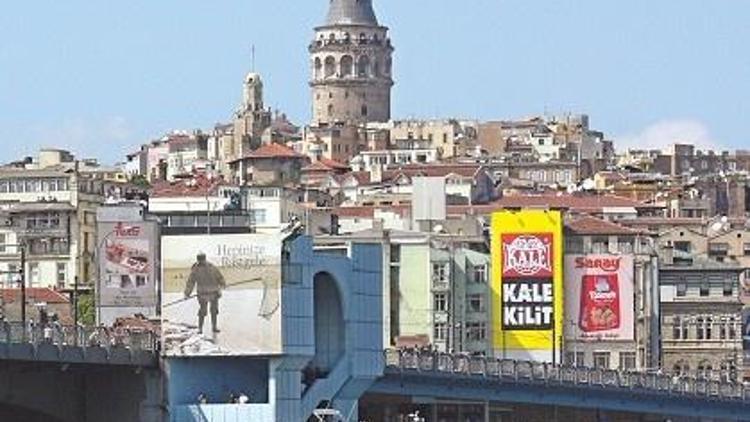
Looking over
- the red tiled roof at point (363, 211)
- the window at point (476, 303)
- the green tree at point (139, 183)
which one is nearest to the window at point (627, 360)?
the window at point (476, 303)

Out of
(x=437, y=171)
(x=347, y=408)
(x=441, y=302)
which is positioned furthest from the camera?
(x=437, y=171)

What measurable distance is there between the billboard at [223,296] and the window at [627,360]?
58994mm

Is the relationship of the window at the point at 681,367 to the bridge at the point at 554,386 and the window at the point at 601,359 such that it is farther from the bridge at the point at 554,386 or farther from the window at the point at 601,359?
the bridge at the point at 554,386

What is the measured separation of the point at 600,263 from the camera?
13662cm

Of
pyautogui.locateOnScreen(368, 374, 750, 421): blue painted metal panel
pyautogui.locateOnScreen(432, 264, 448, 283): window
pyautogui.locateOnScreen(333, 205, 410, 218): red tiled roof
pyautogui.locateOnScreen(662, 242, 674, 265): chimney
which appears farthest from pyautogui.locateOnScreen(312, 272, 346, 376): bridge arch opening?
pyautogui.locateOnScreen(333, 205, 410, 218): red tiled roof

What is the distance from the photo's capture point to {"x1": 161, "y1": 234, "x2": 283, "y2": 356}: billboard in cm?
7625

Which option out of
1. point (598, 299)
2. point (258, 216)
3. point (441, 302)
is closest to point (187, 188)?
point (258, 216)

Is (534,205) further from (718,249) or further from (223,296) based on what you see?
(223,296)

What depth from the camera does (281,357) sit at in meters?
76.5

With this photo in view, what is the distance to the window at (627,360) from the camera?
13512cm

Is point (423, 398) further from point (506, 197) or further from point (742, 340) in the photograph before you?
point (506, 197)

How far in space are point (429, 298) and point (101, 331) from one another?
5447cm

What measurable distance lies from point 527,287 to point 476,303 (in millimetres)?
2565

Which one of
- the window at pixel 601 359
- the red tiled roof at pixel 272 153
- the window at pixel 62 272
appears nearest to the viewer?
the window at pixel 601 359
